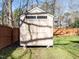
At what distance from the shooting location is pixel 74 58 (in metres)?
10.7

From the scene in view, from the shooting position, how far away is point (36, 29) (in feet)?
51.9

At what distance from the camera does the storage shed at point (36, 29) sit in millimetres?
15633

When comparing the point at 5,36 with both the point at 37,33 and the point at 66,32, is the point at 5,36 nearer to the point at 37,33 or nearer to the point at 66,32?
the point at 37,33

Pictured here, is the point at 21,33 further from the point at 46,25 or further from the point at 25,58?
the point at 25,58

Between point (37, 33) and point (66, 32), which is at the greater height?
point (37, 33)

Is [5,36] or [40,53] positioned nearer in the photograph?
[40,53]

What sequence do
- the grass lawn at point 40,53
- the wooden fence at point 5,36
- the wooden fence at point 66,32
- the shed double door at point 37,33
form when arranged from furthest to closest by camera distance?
the wooden fence at point 66,32, the shed double door at point 37,33, the wooden fence at point 5,36, the grass lawn at point 40,53

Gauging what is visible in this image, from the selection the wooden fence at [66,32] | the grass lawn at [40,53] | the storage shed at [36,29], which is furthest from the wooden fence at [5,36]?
the wooden fence at [66,32]

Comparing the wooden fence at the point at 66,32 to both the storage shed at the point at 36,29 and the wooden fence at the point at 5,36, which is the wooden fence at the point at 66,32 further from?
the storage shed at the point at 36,29

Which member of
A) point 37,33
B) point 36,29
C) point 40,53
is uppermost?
point 36,29

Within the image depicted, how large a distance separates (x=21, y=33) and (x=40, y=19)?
181cm

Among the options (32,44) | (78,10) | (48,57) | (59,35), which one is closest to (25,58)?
(48,57)

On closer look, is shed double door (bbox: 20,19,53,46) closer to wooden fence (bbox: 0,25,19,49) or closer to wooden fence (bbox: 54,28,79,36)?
wooden fence (bbox: 0,25,19,49)

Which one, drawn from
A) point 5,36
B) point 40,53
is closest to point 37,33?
point 5,36
